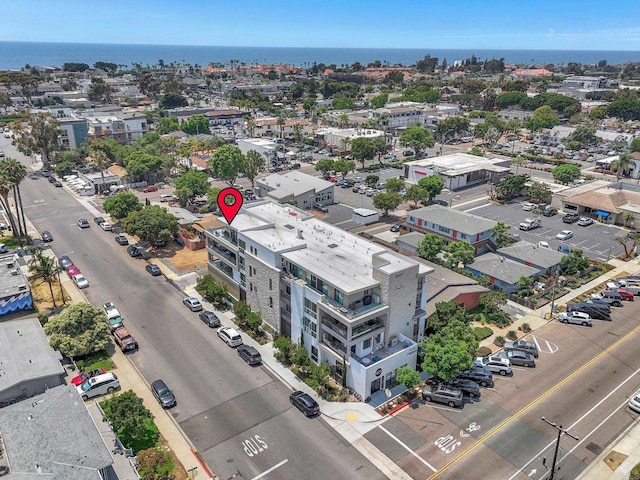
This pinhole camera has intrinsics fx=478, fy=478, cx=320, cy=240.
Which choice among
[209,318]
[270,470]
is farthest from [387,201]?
[270,470]

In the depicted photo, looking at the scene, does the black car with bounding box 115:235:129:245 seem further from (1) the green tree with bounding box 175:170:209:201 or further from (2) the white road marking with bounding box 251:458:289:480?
(2) the white road marking with bounding box 251:458:289:480

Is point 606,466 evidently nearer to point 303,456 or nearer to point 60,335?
point 303,456

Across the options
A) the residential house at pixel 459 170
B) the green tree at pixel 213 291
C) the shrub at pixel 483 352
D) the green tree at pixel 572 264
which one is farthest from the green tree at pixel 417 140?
the shrub at pixel 483 352

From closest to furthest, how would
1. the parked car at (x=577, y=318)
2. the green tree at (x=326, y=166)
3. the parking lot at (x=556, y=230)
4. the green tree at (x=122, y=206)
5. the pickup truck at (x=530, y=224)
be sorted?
the parked car at (x=577, y=318) → the parking lot at (x=556, y=230) → the green tree at (x=122, y=206) → the pickup truck at (x=530, y=224) → the green tree at (x=326, y=166)

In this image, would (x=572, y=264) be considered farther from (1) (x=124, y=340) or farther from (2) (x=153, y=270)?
(1) (x=124, y=340)

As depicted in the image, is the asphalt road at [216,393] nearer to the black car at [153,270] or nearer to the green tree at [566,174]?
the black car at [153,270]
